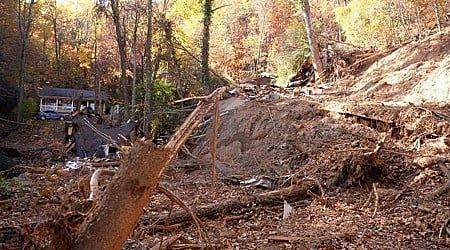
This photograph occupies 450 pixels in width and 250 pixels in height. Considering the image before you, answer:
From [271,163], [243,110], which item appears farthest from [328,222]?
[243,110]

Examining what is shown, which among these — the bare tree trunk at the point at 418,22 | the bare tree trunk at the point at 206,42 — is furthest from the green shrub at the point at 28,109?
the bare tree trunk at the point at 418,22

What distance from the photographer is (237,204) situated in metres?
5.71

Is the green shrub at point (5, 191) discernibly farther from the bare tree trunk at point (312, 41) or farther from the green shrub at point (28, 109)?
the green shrub at point (28, 109)

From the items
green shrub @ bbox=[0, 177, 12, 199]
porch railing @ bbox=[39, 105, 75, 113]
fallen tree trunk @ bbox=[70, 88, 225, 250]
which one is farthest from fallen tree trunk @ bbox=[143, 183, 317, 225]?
porch railing @ bbox=[39, 105, 75, 113]

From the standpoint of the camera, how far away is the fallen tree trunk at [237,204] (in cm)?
507

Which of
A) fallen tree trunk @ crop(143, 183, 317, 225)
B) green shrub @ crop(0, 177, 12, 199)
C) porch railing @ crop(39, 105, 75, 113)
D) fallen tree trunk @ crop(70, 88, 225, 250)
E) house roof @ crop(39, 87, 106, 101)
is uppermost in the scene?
house roof @ crop(39, 87, 106, 101)

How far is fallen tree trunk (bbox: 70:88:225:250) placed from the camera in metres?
2.11

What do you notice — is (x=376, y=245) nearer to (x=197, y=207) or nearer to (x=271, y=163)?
(x=197, y=207)

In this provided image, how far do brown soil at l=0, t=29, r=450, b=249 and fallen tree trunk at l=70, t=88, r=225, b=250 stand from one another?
0.55ft

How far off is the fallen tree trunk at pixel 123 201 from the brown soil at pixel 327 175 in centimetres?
17

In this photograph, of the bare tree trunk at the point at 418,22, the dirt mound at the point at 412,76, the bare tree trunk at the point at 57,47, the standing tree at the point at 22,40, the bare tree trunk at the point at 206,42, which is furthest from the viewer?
the bare tree trunk at the point at 57,47

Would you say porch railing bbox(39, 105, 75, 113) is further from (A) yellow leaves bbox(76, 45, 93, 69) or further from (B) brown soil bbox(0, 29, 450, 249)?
(B) brown soil bbox(0, 29, 450, 249)

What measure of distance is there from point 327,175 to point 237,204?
175cm

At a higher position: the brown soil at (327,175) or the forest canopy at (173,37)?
the forest canopy at (173,37)
